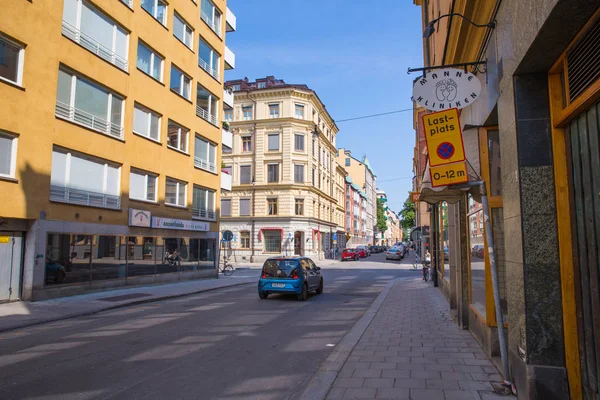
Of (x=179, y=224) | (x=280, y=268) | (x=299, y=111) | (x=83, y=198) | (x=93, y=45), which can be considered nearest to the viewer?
(x=280, y=268)

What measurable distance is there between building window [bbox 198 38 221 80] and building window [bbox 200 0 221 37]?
142 centimetres

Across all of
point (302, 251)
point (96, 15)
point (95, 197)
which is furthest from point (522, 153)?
point (302, 251)

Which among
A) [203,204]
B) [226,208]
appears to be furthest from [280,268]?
[226,208]

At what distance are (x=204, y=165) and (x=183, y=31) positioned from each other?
7.46 m

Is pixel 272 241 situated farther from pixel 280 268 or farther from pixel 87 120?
pixel 280 268

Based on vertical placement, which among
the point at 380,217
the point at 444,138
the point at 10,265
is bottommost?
the point at 10,265

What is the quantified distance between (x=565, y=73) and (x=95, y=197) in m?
16.5

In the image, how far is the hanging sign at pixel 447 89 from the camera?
6105 mm

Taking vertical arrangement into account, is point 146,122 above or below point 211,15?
below

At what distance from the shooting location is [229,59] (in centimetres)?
2934

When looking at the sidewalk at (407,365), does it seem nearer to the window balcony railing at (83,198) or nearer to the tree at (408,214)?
the window balcony railing at (83,198)

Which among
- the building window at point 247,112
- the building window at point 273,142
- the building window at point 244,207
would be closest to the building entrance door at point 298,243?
the building window at point 244,207

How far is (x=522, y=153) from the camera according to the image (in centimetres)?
442

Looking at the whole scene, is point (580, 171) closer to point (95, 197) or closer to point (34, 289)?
point (34, 289)
